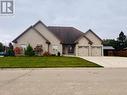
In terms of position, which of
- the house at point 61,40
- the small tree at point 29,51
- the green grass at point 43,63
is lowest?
the green grass at point 43,63

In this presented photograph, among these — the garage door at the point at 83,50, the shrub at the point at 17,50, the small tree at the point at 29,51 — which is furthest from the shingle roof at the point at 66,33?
the shrub at the point at 17,50

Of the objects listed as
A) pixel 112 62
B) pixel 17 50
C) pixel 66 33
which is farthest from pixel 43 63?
pixel 66 33

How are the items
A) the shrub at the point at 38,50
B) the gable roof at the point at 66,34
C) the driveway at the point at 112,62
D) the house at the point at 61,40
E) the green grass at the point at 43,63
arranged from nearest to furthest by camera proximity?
the green grass at the point at 43,63, the driveway at the point at 112,62, the shrub at the point at 38,50, the house at the point at 61,40, the gable roof at the point at 66,34

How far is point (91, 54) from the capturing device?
61.6m

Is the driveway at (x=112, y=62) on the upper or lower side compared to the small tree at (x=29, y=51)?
lower

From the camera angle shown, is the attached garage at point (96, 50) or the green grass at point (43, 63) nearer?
the green grass at point (43, 63)

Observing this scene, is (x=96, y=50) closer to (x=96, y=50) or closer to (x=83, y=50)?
(x=96, y=50)

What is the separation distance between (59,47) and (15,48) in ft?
28.1

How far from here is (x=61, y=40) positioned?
196ft

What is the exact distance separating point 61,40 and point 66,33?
176 inches

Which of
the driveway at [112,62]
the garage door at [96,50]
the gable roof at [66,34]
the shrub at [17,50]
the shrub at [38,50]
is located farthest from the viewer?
the garage door at [96,50]

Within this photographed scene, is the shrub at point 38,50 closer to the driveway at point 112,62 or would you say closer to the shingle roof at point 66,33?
the shingle roof at point 66,33

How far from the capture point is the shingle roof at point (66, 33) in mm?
61750

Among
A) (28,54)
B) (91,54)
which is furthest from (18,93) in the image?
(91,54)
